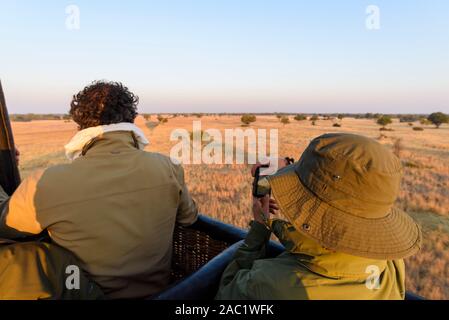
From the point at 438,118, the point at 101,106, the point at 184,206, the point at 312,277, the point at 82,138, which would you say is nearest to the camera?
the point at 312,277

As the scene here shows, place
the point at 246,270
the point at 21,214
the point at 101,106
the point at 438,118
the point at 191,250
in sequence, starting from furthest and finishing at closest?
the point at 438,118
the point at 191,250
the point at 101,106
the point at 21,214
the point at 246,270

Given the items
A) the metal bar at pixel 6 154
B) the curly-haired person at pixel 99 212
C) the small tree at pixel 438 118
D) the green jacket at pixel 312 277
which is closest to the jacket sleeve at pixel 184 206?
the curly-haired person at pixel 99 212

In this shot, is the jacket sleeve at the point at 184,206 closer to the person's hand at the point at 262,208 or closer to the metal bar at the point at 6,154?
the person's hand at the point at 262,208

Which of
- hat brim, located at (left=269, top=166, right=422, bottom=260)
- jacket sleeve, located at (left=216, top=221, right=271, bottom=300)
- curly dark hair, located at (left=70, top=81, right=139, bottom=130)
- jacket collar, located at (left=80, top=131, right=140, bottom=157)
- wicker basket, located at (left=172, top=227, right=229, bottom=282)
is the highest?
curly dark hair, located at (left=70, top=81, right=139, bottom=130)

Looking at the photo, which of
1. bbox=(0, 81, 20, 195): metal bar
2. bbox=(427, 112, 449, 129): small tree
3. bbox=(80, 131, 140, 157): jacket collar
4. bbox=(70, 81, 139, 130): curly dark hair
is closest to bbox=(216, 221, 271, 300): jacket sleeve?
bbox=(80, 131, 140, 157): jacket collar

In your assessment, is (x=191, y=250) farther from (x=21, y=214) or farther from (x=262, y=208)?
(x=21, y=214)

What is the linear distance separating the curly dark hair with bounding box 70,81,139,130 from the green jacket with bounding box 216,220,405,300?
3.95 ft

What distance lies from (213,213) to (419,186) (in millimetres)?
6763

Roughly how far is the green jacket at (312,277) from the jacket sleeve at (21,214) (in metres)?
0.92

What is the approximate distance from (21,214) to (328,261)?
130cm

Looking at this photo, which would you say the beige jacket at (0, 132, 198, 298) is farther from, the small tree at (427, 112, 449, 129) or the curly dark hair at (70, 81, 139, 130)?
the small tree at (427, 112, 449, 129)

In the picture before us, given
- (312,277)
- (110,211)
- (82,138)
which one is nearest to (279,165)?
(312,277)

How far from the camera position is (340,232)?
1009mm

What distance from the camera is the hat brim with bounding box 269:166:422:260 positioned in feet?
3.26
